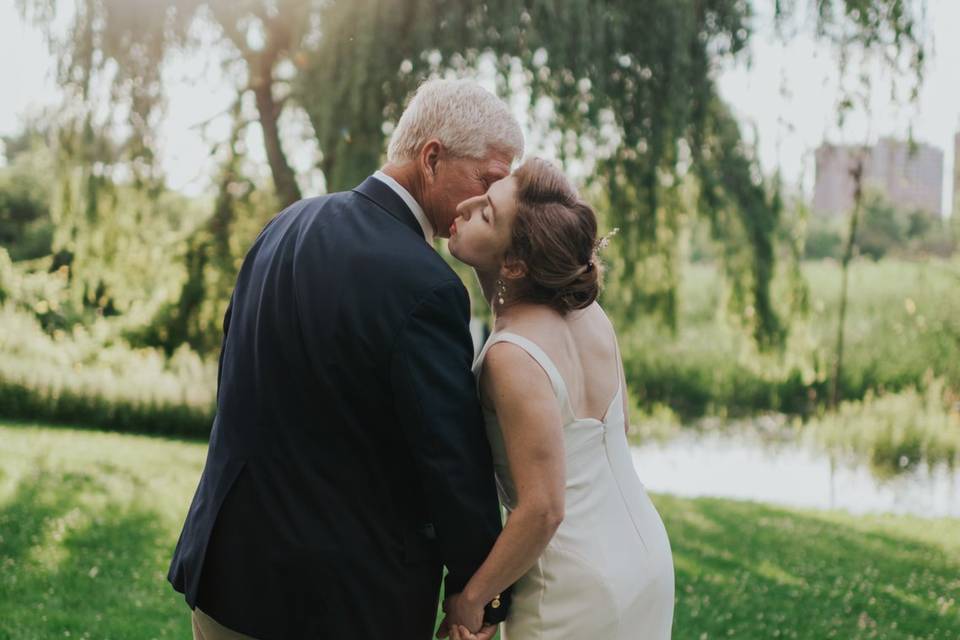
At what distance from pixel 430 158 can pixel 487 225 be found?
0.20 m

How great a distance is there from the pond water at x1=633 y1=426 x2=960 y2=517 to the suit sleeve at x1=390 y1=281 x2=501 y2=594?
8524mm

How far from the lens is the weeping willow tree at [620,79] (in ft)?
24.6

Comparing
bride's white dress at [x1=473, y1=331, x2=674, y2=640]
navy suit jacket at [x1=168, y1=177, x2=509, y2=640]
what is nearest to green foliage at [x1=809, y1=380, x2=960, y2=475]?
bride's white dress at [x1=473, y1=331, x2=674, y2=640]

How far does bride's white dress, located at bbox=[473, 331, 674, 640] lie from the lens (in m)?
2.05

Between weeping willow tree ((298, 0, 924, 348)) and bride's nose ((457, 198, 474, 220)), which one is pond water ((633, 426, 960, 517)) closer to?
weeping willow tree ((298, 0, 924, 348))

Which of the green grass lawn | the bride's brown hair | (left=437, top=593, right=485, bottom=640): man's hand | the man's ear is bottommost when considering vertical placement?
the green grass lawn

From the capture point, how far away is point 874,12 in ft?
25.9

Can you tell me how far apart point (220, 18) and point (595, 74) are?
13.3ft

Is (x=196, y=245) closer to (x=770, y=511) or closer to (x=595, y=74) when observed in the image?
(x=595, y=74)

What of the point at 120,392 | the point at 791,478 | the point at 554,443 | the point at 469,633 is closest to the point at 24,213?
the point at 120,392

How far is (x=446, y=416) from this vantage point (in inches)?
72.4

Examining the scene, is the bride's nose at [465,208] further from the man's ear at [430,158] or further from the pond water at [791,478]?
the pond water at [791,478]

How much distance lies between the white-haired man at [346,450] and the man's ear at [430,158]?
12cm

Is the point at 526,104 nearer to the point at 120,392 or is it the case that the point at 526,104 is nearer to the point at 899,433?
the point at 899,433
